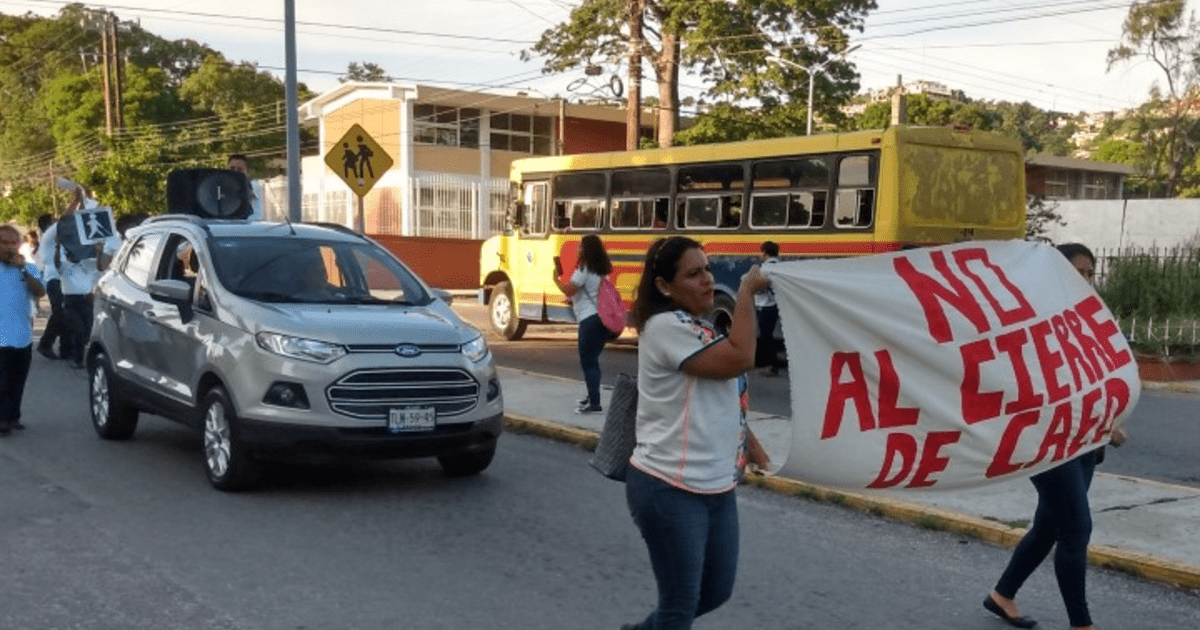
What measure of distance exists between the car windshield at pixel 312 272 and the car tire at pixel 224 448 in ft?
2.50

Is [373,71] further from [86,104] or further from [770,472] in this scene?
[770,472]

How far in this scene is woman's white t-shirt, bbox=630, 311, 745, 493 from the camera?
417 centimetres

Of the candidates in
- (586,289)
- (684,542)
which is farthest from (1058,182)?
(684,542)

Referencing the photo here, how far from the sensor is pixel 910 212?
1549cm

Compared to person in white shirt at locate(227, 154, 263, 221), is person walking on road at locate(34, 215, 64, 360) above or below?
below

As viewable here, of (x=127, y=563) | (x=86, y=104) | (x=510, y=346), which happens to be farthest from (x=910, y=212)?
(x=86, y=104)

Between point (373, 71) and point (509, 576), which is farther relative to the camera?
point (373, 71)

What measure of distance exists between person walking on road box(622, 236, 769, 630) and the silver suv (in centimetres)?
385

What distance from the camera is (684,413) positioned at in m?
4.21

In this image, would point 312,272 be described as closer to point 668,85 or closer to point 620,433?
point 620,433

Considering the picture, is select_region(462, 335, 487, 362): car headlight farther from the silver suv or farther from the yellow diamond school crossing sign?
the yellow diamond school crossing sign

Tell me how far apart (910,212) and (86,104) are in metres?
57.9

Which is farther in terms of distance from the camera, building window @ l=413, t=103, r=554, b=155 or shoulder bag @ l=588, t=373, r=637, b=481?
building window @ l=413, t=103, r=554, b=155

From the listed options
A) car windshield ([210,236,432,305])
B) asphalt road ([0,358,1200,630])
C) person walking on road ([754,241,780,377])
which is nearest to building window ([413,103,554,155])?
person walking on road ([754,241,780,377])
